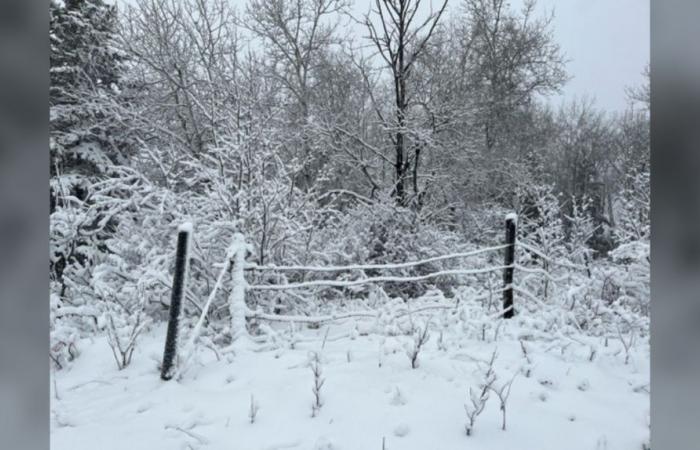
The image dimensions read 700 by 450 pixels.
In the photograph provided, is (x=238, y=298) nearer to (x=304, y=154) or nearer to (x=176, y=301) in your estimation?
(x=176, y=301)

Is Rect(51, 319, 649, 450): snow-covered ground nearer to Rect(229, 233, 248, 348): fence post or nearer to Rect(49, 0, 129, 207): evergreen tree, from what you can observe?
Rect(229, 233, 248, 348): fence post

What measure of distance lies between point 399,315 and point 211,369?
1.52 m

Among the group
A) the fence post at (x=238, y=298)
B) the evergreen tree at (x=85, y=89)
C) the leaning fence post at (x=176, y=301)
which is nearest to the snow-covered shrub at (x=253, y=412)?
the leaning fence post at (x=176, y=301)

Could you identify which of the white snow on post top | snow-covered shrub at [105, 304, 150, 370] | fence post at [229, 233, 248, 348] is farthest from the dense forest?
the white snow on post top

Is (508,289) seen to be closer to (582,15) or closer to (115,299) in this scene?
(582,15)
